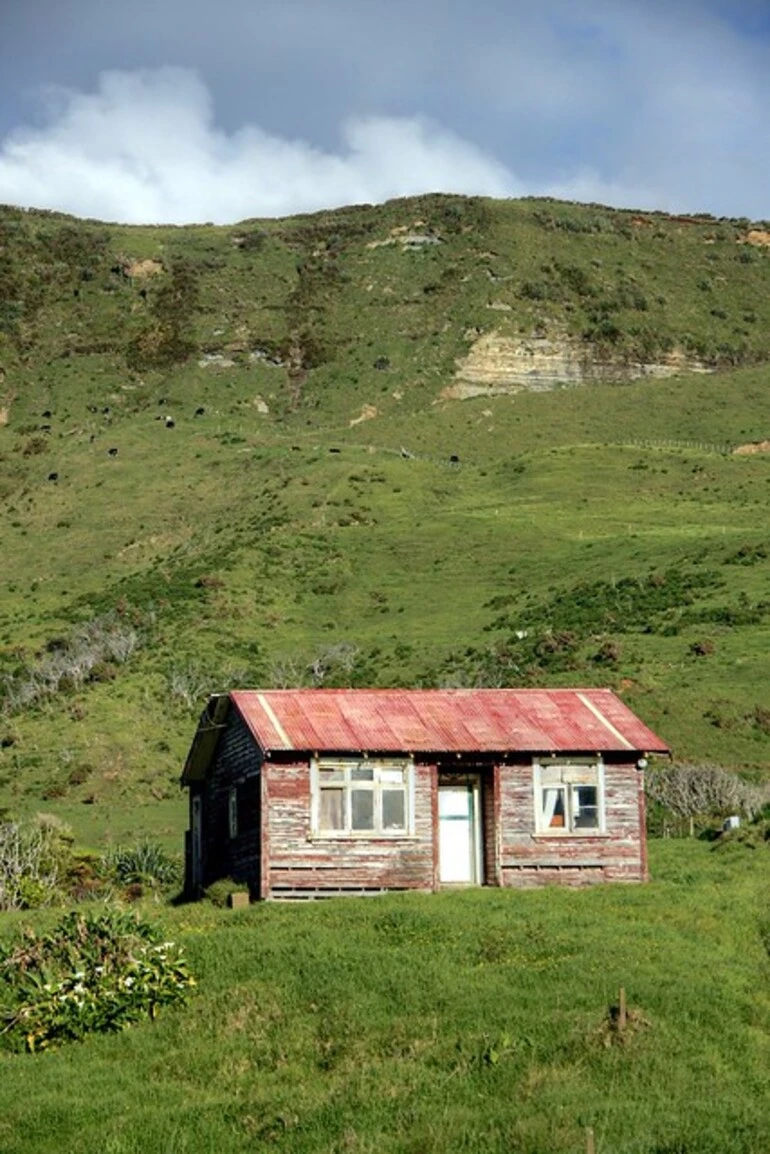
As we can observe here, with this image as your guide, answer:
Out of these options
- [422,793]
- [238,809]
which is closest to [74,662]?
[238,809]

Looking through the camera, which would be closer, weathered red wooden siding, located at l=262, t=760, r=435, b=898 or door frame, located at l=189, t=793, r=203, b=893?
weathered red wooden siding, located at l=262, t=760, r=435, b=898

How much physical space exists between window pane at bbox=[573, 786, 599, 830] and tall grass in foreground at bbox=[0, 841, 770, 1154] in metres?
4.75

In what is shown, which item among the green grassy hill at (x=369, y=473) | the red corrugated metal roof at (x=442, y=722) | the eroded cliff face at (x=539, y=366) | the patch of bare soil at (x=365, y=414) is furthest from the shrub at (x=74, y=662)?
the eroded cliff face at (x=539, y=366)

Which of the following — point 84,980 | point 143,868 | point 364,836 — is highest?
point 364,836

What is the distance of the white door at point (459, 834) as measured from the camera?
3938 centimetres

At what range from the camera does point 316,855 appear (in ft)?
124

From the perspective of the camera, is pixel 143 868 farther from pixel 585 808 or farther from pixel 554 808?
pixel 585 808

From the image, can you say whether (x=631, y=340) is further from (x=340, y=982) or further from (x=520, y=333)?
(x=340, y=982)

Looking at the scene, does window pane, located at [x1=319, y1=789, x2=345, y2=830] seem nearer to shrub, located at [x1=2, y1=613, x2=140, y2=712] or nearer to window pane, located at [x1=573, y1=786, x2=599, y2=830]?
window pane, located at [x1=573, y1=786, x2=599, y2=830]

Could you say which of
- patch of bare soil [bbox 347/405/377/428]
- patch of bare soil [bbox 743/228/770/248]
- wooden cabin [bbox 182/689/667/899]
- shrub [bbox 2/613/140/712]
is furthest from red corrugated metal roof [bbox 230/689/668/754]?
patch of bare soil [bbox 743/228/770/248]

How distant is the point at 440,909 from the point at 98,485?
86391 millimetres

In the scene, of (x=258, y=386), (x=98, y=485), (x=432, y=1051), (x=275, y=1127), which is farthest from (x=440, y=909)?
(x=258, y=386)

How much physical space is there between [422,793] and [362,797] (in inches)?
48.6

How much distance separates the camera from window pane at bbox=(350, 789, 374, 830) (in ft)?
126
